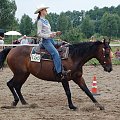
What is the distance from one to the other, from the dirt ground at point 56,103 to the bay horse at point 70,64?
375 millimetres

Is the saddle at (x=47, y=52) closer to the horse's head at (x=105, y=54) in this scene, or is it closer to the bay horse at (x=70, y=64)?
the bay horse at (x=70, y=64)

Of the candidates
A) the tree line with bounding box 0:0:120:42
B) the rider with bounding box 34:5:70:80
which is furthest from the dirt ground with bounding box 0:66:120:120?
the tree line with bounding box 0:0:120:42

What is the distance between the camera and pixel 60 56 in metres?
8.82

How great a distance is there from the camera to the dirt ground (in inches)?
302

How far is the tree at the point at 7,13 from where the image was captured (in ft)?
153

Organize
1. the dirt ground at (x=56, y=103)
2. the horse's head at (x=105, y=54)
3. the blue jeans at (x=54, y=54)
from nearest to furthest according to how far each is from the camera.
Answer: the dirt ground at (x=56, y=103)
the blue jeans at (x=54, y=54)
the horse's head at (x=105, y=54)

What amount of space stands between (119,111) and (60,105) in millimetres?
1696

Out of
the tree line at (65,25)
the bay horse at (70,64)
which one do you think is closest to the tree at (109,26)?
the tree line at (65,25)

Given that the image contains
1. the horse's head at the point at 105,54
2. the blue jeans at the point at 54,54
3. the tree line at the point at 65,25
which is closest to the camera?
the blue jeans at the point at 54,54

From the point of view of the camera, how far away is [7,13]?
46.5 m

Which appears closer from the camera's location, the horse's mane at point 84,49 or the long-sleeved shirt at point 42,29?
the long-sleeved shirt at point 42,29

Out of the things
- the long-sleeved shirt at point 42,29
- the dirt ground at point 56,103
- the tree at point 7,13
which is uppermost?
the tree at point 7,13

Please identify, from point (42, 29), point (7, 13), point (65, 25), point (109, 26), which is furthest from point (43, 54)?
point (109, 26)

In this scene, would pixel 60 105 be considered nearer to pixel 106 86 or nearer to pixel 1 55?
pixel 1 55
